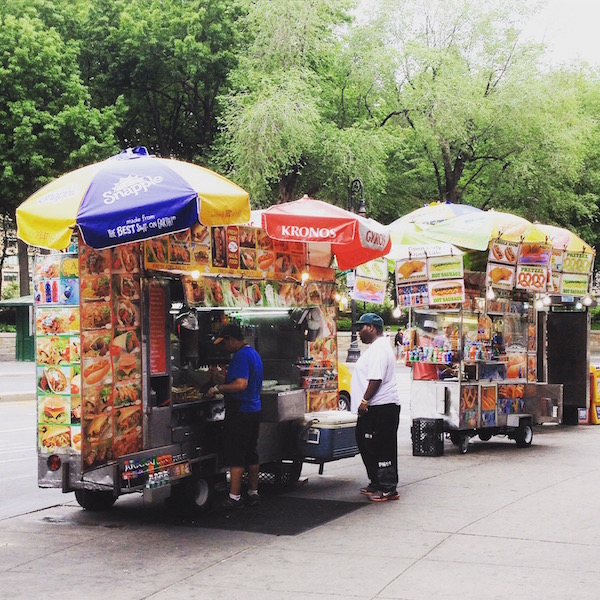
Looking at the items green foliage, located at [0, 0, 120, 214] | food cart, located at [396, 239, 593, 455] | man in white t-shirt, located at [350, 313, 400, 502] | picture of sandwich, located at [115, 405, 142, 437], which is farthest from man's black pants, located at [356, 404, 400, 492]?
green foliage, located at [0, 0, 120, 214]

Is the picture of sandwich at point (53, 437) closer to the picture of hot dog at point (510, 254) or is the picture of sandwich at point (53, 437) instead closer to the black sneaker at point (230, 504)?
the black sneaker at point (230, 504)

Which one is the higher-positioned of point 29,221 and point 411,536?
point 29,221

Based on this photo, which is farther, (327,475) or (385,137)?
(385,137)

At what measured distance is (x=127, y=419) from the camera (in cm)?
786

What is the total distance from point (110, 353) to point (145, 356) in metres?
0.36

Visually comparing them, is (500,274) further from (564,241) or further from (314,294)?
(314,294)

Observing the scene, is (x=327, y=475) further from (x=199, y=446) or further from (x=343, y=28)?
(x=343, y=28)

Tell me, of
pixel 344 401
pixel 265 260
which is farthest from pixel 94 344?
pixel 344 401

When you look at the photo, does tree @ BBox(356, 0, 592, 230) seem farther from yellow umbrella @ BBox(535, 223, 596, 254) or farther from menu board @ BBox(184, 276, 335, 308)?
menu board @ BBox(184, 276, 335, 308)

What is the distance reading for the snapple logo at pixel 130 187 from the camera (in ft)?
23.6

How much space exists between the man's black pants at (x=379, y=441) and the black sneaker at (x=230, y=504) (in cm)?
139

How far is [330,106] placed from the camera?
118 ft

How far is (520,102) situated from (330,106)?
7.47 metres

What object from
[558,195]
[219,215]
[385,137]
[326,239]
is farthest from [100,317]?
[558,195]
